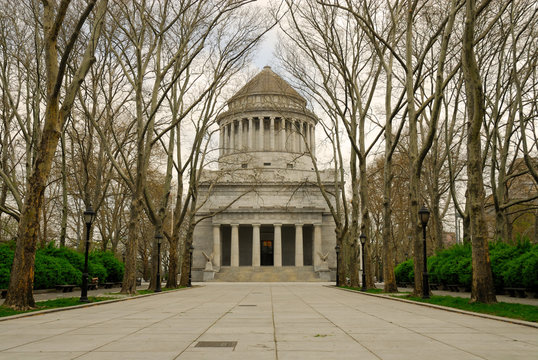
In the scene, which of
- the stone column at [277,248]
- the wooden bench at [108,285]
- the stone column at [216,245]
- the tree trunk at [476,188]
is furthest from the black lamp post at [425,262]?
the stone column at [216,245]

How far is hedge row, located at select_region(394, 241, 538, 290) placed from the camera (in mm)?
17359

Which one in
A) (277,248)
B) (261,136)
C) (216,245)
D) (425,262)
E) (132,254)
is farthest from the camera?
(261,136)

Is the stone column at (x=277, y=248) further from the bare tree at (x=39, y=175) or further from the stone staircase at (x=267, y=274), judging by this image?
the bare tree at (x=39, y=175)

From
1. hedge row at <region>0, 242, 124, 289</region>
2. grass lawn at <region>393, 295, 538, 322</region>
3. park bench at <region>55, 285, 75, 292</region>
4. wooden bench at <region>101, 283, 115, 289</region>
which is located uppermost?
hedge row at <region>0, 242, 124, 289</region>

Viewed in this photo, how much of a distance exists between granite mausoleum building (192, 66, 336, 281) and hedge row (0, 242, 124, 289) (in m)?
21.1

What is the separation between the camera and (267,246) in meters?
63.3

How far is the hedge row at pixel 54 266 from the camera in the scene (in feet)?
64.4

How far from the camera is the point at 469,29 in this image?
1339cm

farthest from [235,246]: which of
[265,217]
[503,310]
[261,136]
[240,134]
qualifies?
[503,310]

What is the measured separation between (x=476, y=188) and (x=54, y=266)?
19404mm

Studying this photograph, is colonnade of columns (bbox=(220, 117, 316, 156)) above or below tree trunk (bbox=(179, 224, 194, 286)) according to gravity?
above

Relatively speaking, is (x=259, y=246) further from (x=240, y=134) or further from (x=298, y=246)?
(x=240, y=134)

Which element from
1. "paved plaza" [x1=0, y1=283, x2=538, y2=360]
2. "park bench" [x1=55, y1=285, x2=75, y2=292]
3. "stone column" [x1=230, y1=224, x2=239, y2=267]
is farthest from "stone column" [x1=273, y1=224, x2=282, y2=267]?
"paved plaza" [x1=0, y1=283, x2=538, y2=360]

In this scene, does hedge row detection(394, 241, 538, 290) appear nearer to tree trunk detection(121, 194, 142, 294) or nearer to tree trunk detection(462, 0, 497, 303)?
tree trunk detection(462, 0, 497, 303)
